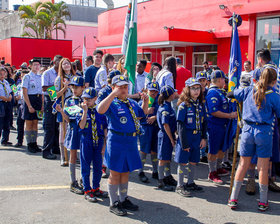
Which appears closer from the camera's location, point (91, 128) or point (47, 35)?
point (91, 128)

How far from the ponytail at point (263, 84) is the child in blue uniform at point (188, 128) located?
38.2 inches

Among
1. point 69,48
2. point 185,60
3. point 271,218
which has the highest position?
point 69,48

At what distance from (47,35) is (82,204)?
30.0 metres

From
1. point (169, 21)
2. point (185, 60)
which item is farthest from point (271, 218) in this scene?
point (169, 21)

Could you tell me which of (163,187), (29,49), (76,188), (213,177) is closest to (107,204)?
(76,188)

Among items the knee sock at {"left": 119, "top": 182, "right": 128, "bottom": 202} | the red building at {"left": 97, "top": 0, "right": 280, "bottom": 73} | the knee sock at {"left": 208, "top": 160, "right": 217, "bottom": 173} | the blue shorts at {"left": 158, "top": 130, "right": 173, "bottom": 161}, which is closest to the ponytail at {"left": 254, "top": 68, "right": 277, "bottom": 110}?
the blue shorts at {"left": 158, "top": 130, "right": 173, "bottom": 161}

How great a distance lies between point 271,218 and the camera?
4.36 meters

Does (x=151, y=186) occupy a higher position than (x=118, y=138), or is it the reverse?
(x=118, y=138)

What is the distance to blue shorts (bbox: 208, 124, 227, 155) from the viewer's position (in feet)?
18.8

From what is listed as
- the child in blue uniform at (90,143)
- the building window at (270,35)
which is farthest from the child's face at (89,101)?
the building window at (270,35)

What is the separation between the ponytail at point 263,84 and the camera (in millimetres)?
4379

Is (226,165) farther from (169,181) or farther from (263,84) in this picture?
(263,84)

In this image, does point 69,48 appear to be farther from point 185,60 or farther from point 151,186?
point 151,186

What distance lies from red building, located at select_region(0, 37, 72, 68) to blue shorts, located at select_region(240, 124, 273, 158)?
23.3 metres
